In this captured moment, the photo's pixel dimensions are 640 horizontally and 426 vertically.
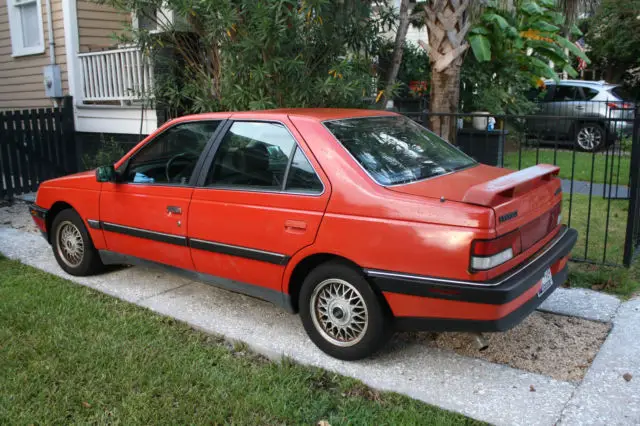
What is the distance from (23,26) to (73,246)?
28.1ft

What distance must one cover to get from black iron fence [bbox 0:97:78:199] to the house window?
7.48 feet

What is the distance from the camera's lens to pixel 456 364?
12.8 ft

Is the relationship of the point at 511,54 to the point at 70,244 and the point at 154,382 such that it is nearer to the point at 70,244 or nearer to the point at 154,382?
the point at 70,244

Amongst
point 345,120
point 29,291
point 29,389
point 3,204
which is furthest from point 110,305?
point 3,204

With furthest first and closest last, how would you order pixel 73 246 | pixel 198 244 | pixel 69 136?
pixel 69 136
pixel 73 246
pixel 198 244

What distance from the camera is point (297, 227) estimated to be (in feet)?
12.8

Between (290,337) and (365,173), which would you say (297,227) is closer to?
(365,173)

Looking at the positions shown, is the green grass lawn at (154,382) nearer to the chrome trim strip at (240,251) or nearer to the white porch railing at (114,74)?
the chrome trim strip at (240,251)

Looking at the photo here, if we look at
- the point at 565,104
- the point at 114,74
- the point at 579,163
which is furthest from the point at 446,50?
the point at 565,104

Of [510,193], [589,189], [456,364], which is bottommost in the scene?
[456,364]

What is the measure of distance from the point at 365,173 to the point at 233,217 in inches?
43.1

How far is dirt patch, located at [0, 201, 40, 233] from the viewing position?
7.93 meters

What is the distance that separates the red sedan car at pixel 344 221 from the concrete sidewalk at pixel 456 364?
0.28 meters

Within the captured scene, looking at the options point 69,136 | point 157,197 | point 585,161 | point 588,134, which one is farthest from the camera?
point 588,134
